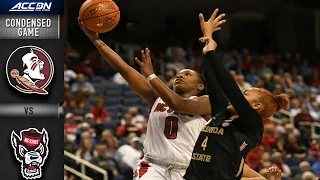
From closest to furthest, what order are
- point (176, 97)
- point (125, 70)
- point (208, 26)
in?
point (208, 26), point (176, 97), point (125, 70)

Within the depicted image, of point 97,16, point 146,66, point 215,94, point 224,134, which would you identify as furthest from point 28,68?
point 224,134

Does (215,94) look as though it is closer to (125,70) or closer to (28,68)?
(125,70)

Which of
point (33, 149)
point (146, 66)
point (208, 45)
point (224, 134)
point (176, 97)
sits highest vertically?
point (208, 45)

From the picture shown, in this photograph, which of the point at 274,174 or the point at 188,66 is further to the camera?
the point at 188,66

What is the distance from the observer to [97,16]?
17.9ft

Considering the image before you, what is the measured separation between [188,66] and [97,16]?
1201 cm

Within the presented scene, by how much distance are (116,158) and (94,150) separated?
0.39m

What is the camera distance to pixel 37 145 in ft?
19.2

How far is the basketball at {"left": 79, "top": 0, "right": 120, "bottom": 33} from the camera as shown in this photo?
17.9 feet

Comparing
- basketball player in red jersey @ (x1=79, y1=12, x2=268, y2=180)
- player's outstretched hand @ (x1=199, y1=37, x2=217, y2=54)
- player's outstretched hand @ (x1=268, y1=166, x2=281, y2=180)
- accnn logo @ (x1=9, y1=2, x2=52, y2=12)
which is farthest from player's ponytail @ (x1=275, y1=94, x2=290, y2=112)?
accnn logo @ (x1=9, y1=2, x2=52, y2=12)

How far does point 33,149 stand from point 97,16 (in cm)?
137

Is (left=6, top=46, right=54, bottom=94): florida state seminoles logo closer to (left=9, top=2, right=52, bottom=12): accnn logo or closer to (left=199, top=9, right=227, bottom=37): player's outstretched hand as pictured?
(left=9, top=2, right=52, bottom=12): accnn logo

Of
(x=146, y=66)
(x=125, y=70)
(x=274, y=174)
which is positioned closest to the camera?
(x=274, y=174)

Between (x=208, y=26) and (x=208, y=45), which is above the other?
(x=208, y=26)
